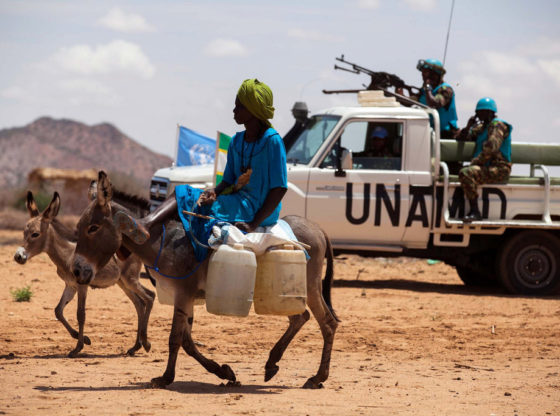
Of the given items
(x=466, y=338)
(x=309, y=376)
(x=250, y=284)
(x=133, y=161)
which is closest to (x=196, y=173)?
(x=466, y=338)

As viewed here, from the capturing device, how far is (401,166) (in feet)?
41.9

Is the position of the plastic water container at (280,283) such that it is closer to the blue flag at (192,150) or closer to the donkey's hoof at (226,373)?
the donkey's hoof at (226,373)

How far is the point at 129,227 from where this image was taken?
Result: 641 centimetres

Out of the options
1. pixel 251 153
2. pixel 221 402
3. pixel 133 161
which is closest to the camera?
pixel 221 402

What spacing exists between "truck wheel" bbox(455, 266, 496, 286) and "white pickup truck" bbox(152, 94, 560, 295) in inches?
48.2

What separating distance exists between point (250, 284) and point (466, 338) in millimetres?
4293

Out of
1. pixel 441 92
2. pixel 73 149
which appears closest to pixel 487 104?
A: pixel 441 92

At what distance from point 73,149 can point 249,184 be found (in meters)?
59.2

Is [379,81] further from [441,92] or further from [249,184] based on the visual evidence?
[249,184]

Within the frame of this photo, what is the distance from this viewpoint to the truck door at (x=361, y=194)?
498 inches

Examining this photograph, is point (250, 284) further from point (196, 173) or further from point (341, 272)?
point (341, 272)

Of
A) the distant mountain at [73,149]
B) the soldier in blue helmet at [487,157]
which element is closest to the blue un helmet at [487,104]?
the soldier in blue helmet at [487,157]

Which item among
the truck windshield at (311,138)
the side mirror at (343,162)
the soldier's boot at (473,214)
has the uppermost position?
the truck windshield at (311,138)

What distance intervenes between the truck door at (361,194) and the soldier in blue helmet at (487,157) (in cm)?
95
